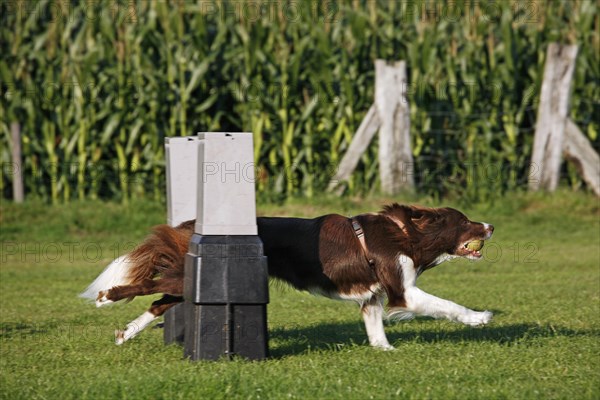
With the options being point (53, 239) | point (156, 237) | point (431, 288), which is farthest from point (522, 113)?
point (156, 237)

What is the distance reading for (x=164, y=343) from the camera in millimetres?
7680

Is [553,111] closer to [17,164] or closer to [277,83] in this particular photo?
[277,83]

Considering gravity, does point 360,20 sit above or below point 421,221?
above

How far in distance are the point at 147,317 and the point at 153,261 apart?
1.65ft

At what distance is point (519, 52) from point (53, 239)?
8.04m

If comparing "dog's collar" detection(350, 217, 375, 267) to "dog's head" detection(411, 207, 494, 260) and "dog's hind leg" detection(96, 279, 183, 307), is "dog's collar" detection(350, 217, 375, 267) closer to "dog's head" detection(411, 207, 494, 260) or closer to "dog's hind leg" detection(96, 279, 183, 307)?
"dog's head" detection(411, 207, 494, 260)

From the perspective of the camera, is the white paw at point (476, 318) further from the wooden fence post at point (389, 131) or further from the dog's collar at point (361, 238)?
the wooden fence post at point (389, 131)

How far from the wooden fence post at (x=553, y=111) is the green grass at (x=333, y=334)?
2.65ft

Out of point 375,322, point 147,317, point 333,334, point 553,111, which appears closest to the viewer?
point 147,317

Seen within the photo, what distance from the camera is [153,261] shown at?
23.5 ft

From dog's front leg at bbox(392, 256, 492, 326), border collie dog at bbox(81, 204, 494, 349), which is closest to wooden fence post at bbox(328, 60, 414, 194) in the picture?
border collie dog at bbox(81, 204, 494, 349)

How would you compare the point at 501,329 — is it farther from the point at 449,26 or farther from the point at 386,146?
the point at 449,26

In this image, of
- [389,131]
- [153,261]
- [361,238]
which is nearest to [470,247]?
[361,238]

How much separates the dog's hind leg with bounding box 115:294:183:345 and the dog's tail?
312mm
